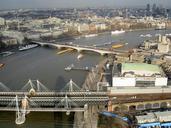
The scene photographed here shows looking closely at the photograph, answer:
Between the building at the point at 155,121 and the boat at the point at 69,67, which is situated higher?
the building at the point at 155,121

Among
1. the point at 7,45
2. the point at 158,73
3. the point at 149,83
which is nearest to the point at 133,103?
the point at 149,83

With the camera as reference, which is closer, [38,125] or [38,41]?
[38,125]

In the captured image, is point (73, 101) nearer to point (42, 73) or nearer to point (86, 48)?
point (42, 73)

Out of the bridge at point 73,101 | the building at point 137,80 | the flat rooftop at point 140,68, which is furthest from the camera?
the flat rooftop at point 140,68

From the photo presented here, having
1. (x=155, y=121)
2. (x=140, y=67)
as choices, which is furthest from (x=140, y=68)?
(x=155, y=121)

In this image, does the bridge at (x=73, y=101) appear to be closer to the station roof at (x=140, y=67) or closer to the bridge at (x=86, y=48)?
the station roof at (x=140, y=67)

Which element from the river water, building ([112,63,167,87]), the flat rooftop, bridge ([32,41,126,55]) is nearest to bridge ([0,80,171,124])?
the river water

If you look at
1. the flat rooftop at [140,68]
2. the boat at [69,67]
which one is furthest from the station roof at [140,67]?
the boat at [69,67]

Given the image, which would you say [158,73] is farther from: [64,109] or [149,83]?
[64,109]
